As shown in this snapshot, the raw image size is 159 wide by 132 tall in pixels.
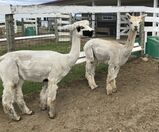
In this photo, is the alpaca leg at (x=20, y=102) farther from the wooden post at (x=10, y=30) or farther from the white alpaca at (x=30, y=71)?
the wooden post at (x=10, y=30)

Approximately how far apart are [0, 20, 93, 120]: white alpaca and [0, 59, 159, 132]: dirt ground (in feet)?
0.80

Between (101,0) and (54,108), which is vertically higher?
(101,0)

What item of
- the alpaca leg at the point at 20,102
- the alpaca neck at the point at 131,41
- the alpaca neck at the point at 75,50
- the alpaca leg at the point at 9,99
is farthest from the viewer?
the alpaca neck at the point at 131,41

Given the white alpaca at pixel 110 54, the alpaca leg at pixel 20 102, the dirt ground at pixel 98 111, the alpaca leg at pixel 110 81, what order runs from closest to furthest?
the dirt ground at pixel 98 111, the alpaca leg at pixel 20 102, the alpaca leg at pixel 110 81, the white alpaca at pixel 110 54

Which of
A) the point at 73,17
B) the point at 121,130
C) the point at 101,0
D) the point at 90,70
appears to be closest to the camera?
the point at 121,130

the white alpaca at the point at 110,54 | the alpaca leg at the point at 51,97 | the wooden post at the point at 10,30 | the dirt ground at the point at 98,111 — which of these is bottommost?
the dirt ground at the point at 98,111

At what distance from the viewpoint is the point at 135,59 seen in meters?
9.95

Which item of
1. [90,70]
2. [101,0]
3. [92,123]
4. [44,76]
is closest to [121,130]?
[92,123]

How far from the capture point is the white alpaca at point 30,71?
5.36 meters

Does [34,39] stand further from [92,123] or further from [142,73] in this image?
[92,123]

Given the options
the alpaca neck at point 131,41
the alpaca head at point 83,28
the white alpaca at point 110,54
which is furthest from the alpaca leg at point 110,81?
the alpaca head at point 83,28

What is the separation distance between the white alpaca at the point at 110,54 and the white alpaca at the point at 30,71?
110 cm

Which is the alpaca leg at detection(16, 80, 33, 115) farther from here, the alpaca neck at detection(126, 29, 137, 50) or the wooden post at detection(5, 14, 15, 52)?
the alpaca neck at detection(126, 29, 137, 50)

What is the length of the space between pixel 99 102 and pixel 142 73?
2454 millimetres
